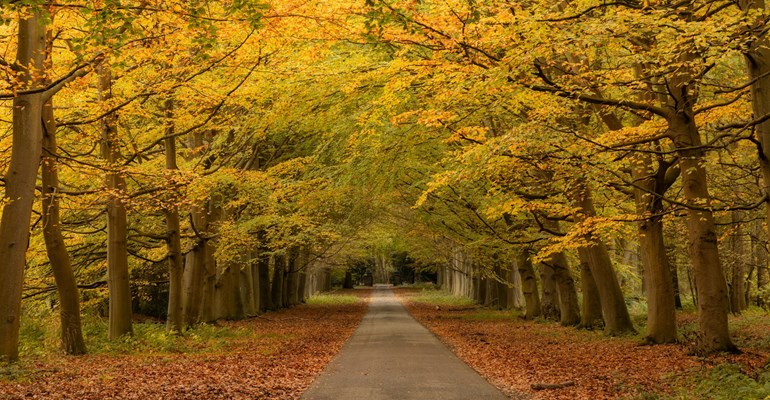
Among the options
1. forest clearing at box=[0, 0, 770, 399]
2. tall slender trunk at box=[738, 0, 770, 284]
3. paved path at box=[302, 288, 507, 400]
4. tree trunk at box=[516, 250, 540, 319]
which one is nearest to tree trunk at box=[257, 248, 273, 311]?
forest clearing at box=[0, 0, 770, 399]

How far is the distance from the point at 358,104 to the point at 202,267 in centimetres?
804

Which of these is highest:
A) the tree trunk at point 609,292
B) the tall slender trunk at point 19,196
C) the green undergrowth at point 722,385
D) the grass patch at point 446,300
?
the tall slender trunk at point 19,196

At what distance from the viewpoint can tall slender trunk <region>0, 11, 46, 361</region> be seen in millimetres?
11797

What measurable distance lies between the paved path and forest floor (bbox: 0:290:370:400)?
52 centimetres

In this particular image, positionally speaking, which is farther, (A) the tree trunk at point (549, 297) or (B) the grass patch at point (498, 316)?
(B) the grass patch at point (498, 316)

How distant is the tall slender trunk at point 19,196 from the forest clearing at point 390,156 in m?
0.04

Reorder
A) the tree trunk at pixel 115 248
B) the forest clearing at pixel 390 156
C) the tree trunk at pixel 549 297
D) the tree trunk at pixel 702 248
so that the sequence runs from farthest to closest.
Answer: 1. the tree trunk at pixel 549 297
2. the tree trunk at pixel 115 248
3. the tree trunk at pixel 702 248
4. the forest clearing at pixel 390 156

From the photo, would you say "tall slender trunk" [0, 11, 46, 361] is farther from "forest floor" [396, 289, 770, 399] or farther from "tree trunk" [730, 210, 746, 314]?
"tree trunk" [730, 210, 746, 314]

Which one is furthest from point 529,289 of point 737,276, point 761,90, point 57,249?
point 57,249

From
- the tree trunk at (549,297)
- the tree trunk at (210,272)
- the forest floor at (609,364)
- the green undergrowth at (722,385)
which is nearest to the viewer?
the green undergrowth at (722,385)

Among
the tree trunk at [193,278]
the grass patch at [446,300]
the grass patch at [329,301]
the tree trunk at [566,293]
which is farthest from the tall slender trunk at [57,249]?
the grass patch at [329,301]

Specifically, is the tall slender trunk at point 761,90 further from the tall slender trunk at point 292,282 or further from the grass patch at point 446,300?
the grass patch at point 446,300

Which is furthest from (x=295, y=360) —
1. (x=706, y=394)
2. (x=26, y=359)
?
(x=706, y=394)

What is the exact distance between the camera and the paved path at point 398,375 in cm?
1059
